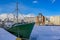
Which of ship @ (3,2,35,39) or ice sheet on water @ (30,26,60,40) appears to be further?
ice sheet on water @ (30,26,60,40)

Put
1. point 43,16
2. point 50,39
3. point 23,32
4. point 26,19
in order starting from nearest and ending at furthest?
point 23,32, point 26,19, point 43,16, point 50,39

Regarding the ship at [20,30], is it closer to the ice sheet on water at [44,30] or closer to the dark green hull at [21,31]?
the dark green hull at [21,31]

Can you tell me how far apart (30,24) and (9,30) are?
263mm

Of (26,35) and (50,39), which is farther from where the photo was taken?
(50,39)

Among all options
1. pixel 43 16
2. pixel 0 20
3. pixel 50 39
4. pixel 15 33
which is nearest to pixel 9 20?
pixel 0 20

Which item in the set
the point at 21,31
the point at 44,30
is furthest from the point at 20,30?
the point at 44,30

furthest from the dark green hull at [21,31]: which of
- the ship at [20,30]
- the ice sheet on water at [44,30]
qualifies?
the ice sheet on water at [44,30]

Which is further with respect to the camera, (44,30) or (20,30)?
(44,30)

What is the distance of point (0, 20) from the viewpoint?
1.86 meters

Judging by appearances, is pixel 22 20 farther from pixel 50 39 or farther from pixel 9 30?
pixel 50 39

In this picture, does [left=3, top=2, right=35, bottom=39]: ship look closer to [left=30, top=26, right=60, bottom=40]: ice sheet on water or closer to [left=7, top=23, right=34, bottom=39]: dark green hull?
[left=7, top=23, right=34, bottom=39]: dark green hull

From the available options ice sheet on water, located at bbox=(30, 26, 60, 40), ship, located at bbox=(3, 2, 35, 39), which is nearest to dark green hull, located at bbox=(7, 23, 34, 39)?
ship, located at bbox=(3, 2, 35, 39)

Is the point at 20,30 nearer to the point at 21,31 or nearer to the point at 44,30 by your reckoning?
the point at 21,31

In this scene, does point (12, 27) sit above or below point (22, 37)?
above
